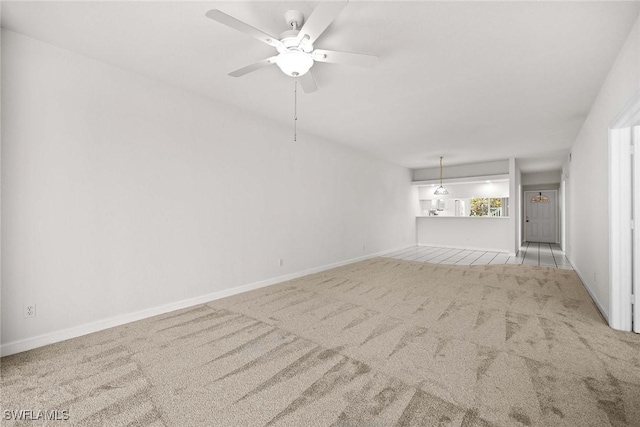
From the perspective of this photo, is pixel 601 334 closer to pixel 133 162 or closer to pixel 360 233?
pixel 360 233

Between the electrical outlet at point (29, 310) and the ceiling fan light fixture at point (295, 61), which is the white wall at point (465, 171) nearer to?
the ceiling fan light fixture at point (295, 61)

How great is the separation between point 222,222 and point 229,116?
1538 mm

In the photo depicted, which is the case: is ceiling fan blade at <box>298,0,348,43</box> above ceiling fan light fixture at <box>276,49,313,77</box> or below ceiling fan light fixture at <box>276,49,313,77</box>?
above

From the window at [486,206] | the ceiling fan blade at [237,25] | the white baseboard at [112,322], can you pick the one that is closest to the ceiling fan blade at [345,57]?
the ceiling fan blade at [237,25]

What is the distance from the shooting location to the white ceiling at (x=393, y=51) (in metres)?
2.12

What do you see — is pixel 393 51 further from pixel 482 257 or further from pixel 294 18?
pixel 482 257

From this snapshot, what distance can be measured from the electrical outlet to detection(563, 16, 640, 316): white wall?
17.8 feet

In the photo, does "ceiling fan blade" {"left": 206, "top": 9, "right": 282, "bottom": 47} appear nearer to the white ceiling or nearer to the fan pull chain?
the white ceiling

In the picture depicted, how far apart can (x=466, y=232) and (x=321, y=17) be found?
8.85 metres

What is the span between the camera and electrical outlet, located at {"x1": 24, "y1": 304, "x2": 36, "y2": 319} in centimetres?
242

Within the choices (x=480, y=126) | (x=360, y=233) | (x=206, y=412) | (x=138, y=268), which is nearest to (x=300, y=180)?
(x=360, y=233)

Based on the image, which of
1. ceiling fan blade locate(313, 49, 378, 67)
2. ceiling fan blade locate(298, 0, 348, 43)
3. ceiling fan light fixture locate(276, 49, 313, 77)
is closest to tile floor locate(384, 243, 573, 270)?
ceiling fan blade locate(313, 49, 378, 67)

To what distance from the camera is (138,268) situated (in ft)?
10.1

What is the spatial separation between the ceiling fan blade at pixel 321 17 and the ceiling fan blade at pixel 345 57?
0.65 feet
